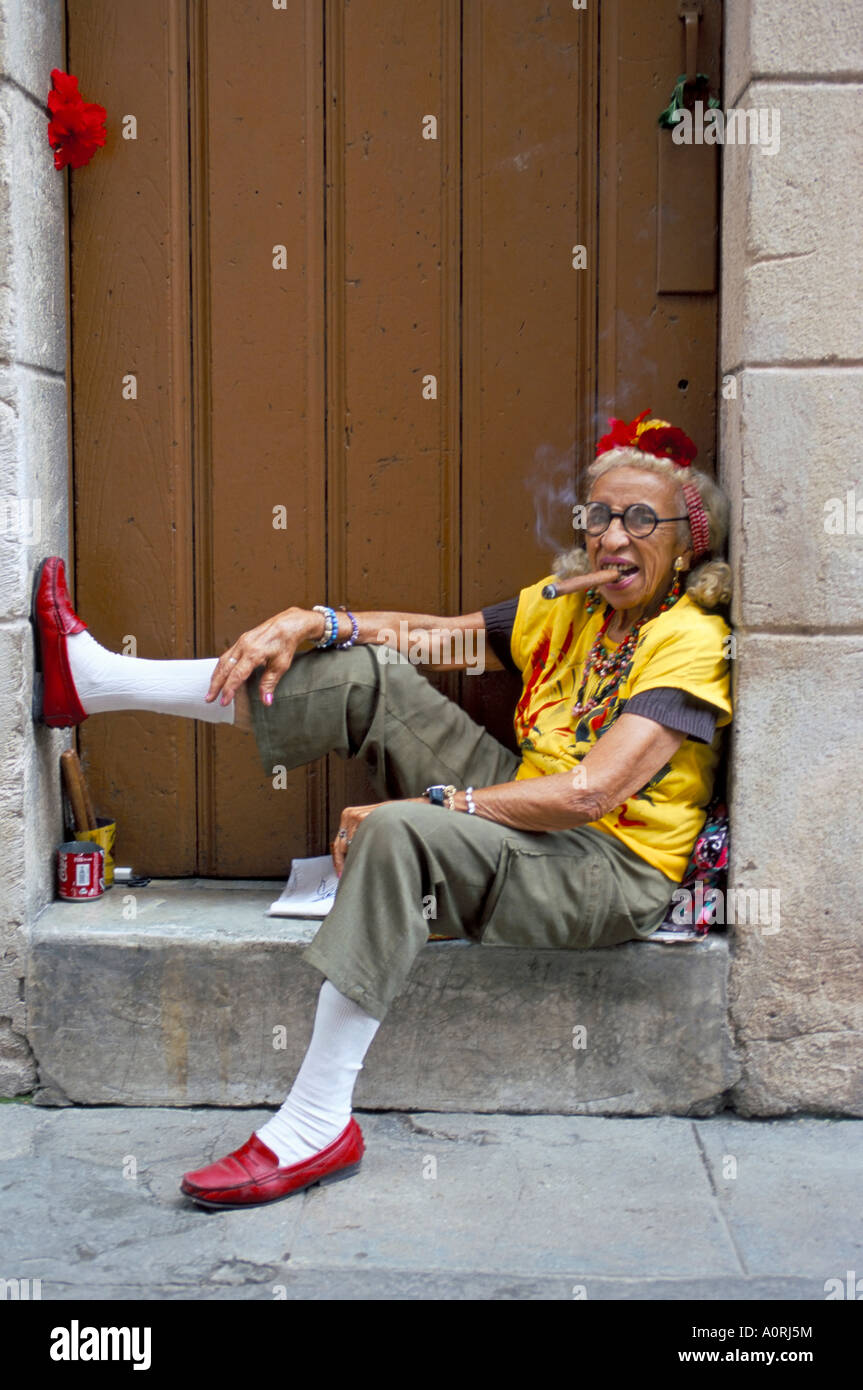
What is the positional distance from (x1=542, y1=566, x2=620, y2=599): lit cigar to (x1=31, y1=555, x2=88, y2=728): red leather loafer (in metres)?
1.08

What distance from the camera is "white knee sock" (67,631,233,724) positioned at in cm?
304

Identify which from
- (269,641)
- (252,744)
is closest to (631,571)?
(269,641)

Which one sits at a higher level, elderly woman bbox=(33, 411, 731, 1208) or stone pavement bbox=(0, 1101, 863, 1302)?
elderly woman bbox=(33, 411, 731, 1208)

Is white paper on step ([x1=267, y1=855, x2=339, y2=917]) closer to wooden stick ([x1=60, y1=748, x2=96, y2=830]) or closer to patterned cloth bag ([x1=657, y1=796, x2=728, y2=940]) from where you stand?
wooden stick ([x1=60, y1=748, x2=96, y2=830])

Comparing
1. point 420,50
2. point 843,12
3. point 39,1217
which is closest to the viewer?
point 39,1217

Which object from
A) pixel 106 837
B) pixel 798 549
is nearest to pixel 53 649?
pixel 106 837

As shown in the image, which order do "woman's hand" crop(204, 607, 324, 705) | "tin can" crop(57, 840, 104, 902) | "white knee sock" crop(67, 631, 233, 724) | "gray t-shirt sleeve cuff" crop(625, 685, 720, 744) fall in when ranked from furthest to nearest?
"tin can" crop(57, 840, 104, 902) < "white knee sock" crop(67, 631, 233, 724) < "woman's hand" crop(204, 607, 324, 705) < "gray t-shirt sleeve cuff" crop(625, 685, 720, 744)

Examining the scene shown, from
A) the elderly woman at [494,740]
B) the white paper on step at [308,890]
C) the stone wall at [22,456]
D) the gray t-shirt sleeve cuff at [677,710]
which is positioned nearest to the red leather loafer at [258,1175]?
the elderly woman at [494,740]

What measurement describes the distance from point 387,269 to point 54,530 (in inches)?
39.9

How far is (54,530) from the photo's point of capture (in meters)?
3.23

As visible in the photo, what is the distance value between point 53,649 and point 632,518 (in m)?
1.33

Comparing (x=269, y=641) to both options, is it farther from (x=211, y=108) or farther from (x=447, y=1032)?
(x=211, y=108)

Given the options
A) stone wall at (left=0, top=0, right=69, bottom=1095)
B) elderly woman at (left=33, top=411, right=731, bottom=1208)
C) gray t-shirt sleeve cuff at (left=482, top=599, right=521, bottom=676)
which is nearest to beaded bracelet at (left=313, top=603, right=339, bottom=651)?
elderly woman at (left=33, top=411, right=731, bottom=1208)

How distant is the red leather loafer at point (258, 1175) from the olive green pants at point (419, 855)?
32 centimetres
